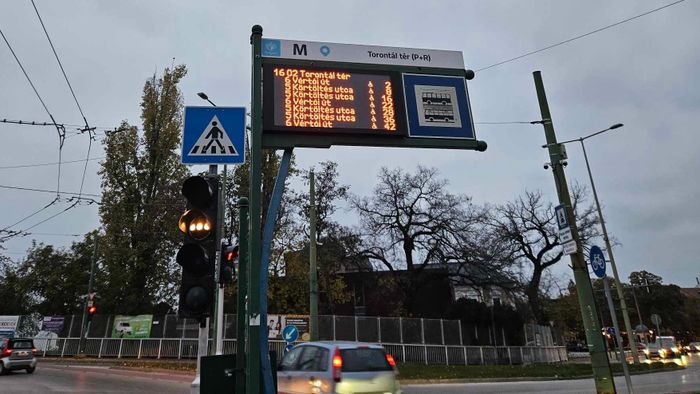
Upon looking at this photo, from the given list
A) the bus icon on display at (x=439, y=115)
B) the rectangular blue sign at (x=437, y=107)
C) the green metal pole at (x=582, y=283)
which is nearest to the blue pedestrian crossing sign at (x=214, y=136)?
the rectangular blue sign at (x=437, y=107)

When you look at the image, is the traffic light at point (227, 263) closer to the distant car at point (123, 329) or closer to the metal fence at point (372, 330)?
the metal fence at point (372, 330)

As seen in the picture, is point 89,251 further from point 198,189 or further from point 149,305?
point 198,189

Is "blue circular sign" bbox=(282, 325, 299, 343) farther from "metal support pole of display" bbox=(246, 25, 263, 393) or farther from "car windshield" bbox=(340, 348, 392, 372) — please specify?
"metal support pole of display" bbox=(246, 25, 263, 393)

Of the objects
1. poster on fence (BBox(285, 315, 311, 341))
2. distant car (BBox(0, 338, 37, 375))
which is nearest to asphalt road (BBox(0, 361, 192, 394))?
distant car (BBox(0, 338, 37, 375))

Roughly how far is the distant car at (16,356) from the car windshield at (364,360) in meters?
19.1

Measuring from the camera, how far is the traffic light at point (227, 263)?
6301mm

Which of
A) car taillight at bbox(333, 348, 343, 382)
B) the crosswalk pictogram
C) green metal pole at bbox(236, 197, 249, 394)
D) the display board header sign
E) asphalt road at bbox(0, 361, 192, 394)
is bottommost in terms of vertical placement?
asphalt road at bbox(0, 361, 192, 394)

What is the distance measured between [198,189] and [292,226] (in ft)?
84.9

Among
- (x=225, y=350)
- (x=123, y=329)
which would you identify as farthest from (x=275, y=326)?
(x=123, y=329)

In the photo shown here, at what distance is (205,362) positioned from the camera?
5094mm

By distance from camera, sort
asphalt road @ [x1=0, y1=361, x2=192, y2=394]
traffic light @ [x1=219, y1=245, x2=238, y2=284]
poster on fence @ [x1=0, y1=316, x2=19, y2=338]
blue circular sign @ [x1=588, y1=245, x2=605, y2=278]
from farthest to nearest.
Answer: poster on fence @ [x1=0, y1=316, x2=19, y2=338] < asphalt road @ [x1=0, y1=361, x2=192, y2=394] < blue circular sign @ [x1=588, y1=245, x2=605, y2=278] < traffic light @ [x1=219, y1=245, x2=238, y2=284]

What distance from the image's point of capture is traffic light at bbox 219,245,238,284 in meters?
6.30

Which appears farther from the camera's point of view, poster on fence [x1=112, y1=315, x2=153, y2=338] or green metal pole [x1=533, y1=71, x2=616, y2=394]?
poster on fence [x1=112, y1=315, x2=153, y2=338]

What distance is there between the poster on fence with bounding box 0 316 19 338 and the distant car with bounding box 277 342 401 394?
3429 centimetres
